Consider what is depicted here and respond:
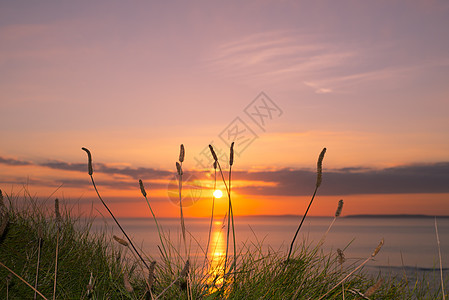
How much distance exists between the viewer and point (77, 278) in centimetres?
575

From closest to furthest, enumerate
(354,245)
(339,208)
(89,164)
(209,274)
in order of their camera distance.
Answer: (339,208)
(89,164)
(209,274)
(354,245)

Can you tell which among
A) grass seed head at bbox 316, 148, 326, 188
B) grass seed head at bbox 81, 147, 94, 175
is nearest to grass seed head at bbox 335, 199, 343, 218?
grass seed head at bbox 316, 148, 326, 188

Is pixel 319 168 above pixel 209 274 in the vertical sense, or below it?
above

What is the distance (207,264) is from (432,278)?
2.81 metres

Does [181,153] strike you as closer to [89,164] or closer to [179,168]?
[179,168]

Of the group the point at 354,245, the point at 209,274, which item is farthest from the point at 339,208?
the point at 354,245

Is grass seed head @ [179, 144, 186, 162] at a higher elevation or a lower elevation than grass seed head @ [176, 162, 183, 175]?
higher

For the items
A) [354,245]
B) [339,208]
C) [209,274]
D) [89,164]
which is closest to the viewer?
[339,208]

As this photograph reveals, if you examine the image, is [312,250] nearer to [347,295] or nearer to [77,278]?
[347,295]

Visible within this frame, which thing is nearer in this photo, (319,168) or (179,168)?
(319,168)

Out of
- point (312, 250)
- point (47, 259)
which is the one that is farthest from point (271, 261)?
point (47, 259)

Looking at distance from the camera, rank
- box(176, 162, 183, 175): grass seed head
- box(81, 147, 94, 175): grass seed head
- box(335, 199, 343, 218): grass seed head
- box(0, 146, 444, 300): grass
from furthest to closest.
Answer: box(0, 146, 444, 300): grass < box(176, 162, 183, 175): grass seed head < box(81, 147, 94, 175): grass seed head < box(335, 199, 343, 218): grass seed head

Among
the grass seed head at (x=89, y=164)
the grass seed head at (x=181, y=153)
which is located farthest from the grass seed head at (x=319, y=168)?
the grass seed head at (x=89, y=164)

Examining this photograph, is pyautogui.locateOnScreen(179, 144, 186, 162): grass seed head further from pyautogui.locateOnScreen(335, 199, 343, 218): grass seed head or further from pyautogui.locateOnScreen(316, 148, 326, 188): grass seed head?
pyautogui.locateOnScreen(335, 199, 343, 218): grass seed head
